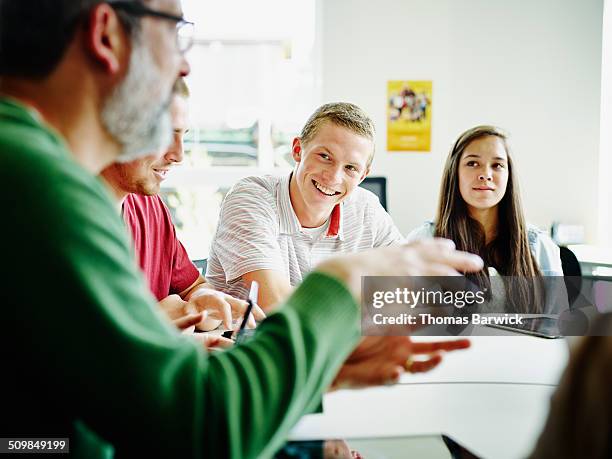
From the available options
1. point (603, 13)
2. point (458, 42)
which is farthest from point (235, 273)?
point (603, 13)

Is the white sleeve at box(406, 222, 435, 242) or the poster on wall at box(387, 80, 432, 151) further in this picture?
the poster on wall at box(387, 80, 432, 151)

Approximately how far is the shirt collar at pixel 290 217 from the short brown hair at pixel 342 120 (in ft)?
0.58

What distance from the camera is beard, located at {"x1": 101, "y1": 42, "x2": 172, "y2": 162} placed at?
708mm

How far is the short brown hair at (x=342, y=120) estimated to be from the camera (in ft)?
6.67

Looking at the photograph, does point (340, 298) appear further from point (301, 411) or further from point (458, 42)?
point (458, 42)

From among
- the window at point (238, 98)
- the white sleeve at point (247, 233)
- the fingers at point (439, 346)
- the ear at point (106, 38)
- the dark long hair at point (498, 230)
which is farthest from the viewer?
the window at point (238, 98)

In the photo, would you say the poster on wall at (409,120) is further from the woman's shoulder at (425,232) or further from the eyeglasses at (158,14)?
the eyeglasses at (158,14)

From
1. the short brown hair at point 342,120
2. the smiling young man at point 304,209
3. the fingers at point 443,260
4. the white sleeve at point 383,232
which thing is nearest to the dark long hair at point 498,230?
the white sleeve at point 383,232

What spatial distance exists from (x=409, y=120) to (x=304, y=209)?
2720 millimetres

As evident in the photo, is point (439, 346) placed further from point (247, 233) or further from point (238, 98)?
point (238, 98)

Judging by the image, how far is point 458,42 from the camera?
4.61 metres

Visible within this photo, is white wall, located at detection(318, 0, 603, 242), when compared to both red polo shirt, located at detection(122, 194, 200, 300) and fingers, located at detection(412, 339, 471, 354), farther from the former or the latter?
fingers, located at detection(412, 339, 471, 354)

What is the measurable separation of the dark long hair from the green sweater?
1672mm

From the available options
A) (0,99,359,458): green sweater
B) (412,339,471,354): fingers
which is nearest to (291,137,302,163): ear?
(412,339,471,354): fingers
